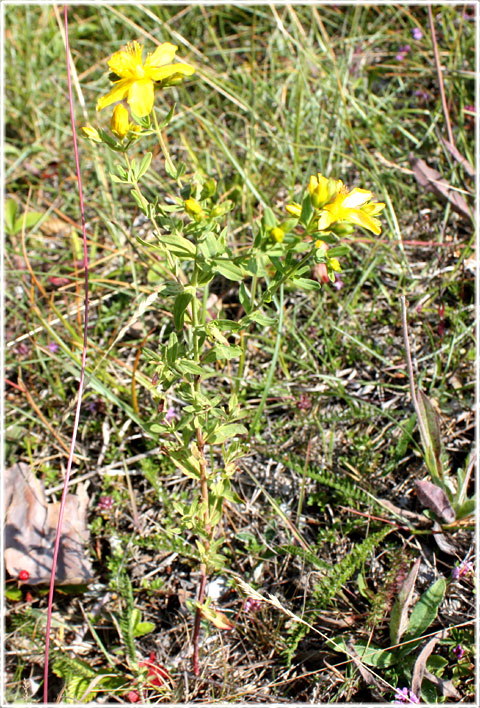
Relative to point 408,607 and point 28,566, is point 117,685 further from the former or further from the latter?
point 408,607

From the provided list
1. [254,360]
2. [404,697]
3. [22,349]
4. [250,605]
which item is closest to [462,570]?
[404,697]

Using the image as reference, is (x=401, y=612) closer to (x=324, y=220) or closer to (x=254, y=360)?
(x=254, y=360)

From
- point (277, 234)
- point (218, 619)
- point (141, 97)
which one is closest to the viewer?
point (277, 234)

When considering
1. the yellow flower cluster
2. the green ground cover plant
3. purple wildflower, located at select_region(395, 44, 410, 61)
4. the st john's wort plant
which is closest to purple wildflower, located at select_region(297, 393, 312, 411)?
the green ground cover plant

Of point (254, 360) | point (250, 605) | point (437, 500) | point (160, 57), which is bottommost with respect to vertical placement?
point (250, 605)

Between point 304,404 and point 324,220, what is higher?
point 324,220

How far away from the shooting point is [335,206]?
1.28 m

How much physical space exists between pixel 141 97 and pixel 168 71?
0.34 feet

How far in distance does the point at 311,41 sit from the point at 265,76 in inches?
13.7

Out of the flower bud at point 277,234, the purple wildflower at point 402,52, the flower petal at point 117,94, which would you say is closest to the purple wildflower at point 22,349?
the flower petal at point 117,94

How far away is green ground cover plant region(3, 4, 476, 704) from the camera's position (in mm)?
1647

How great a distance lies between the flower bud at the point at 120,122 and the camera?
125 cm

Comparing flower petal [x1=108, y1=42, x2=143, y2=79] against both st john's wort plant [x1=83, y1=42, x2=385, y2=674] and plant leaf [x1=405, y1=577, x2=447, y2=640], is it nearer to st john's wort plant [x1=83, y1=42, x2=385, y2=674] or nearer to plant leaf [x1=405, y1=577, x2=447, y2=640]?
st john's wort plant [x1=83, y1=42, x2=385, y2=674]

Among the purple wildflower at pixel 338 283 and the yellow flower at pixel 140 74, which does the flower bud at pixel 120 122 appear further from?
the purple wildflower at pixel 338 283
